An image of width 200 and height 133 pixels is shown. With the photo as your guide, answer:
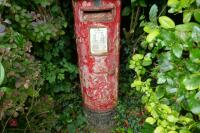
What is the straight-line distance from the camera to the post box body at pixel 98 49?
8.59 ft

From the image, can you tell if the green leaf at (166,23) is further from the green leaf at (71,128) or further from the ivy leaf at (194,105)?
the green leaf at (71,128)

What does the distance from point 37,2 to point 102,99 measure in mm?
1048

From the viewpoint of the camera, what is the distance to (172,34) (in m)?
1.24

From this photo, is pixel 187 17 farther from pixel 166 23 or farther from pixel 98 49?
pixel 98 49

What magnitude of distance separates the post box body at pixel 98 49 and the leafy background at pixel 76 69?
0.23 m

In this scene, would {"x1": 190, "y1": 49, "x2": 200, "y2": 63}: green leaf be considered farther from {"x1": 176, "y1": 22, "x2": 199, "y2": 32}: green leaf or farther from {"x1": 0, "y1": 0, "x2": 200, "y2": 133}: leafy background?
{"x1": 176, "y1": 22, "x2": 199, "y2": 32}: green leaf

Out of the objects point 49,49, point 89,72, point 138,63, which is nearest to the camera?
point 138,63

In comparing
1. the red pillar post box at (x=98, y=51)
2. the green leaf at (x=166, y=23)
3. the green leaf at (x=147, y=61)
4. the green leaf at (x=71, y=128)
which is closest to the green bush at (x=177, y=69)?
the green leaf at (x=166, y=23)

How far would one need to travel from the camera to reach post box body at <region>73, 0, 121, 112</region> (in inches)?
103

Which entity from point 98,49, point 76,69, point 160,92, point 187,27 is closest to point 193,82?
point 187,27

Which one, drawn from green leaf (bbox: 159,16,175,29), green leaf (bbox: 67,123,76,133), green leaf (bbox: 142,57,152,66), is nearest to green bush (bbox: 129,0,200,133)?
green leaf (bbox: 159,16,175,29)

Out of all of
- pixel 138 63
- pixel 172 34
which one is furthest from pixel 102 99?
pixel 172 34

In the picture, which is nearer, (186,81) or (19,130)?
(186,81)

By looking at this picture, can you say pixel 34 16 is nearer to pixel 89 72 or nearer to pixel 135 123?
pixel 89 72
